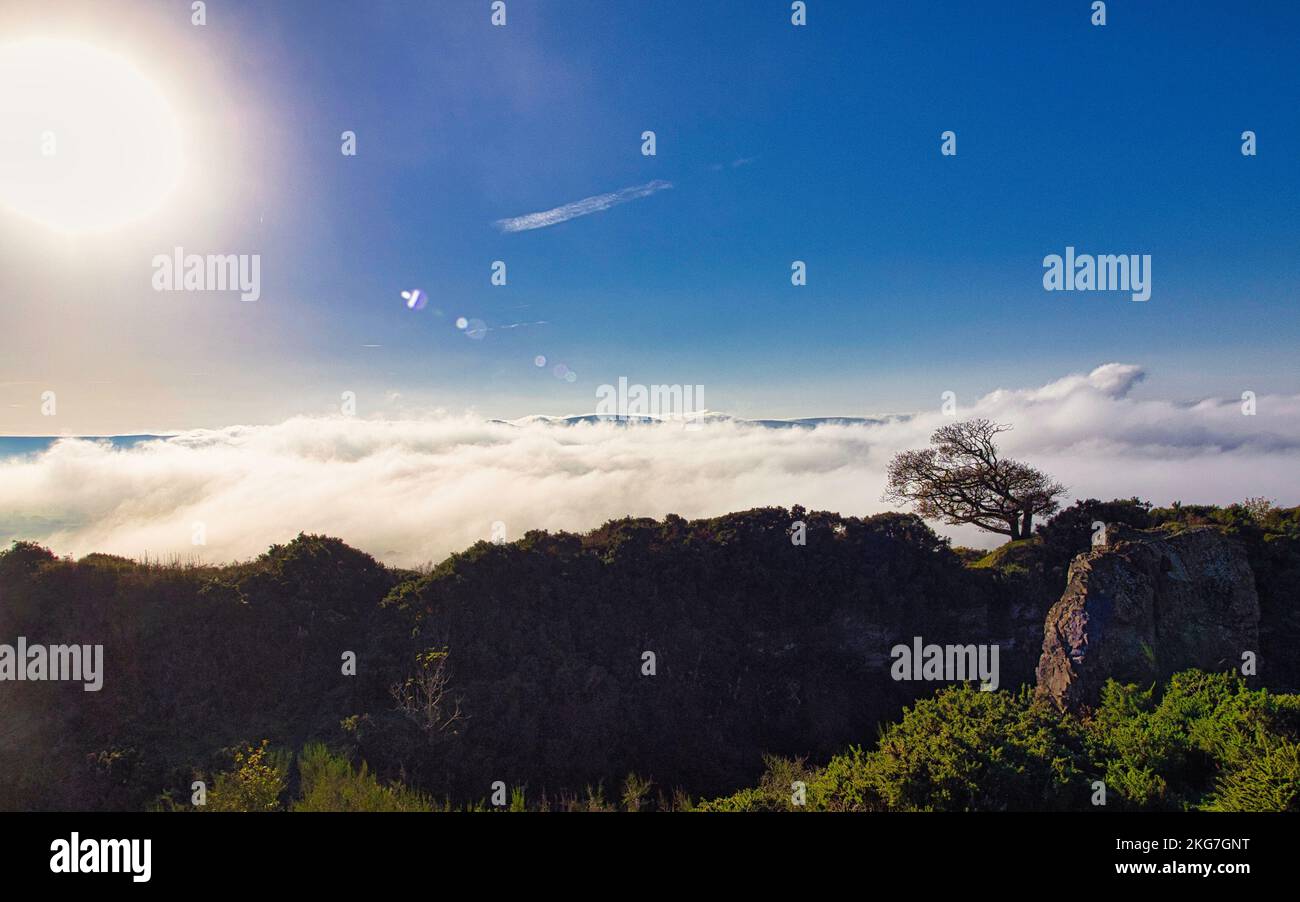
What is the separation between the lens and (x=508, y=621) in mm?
13422

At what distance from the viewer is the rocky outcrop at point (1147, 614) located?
9727 millimetres

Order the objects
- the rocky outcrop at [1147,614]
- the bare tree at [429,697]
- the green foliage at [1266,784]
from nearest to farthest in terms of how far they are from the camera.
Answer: the green foliage at [1266,784], the rocky outcrop at [1147,614], the bare tree at [429,697]

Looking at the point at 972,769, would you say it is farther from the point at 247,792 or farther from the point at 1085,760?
the point at 247,792

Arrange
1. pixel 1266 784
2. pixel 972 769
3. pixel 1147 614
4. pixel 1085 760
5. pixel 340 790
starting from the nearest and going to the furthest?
pixel 1266 784 → pixel 972 769 → pixel 1085 760 → pixel 340 790 → pixel 1147 614

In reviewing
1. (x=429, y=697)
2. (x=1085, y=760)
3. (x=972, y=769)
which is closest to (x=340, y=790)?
(x=429, y=697)

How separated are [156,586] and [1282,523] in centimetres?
2573

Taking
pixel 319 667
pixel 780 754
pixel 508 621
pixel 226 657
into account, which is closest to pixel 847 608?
pixel 780 754

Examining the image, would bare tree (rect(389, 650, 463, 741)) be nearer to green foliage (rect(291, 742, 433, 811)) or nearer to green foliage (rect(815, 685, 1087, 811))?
green foliage (rect(291, 742, 433, 811))

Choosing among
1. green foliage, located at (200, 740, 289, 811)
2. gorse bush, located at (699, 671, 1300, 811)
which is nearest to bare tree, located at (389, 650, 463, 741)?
green foliage, located at (200, 740, 289, 811)

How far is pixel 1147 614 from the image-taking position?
10.1m

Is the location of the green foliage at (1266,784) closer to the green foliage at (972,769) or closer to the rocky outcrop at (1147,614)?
the green foliage at (972,769)

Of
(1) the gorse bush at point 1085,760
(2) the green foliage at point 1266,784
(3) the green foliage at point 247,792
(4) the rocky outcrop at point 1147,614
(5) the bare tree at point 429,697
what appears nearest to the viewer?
(2) the green foliage at point 1266,784

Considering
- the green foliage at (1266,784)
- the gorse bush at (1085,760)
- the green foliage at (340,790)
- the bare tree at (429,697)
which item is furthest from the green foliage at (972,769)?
the bare tree at (429,697)

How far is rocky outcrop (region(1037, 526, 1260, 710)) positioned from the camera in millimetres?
9727
